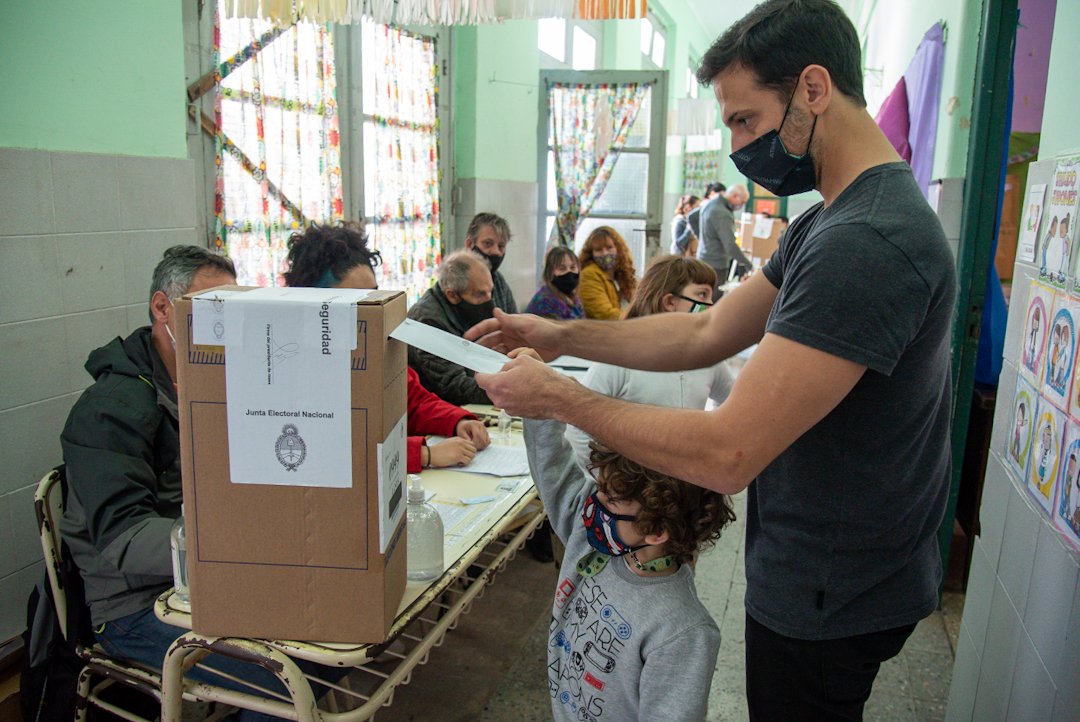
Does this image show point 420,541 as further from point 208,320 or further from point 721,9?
point 721,9

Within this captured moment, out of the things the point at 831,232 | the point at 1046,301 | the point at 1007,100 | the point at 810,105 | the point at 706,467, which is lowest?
the point at 706,467

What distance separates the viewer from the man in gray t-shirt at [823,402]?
103 centimetres

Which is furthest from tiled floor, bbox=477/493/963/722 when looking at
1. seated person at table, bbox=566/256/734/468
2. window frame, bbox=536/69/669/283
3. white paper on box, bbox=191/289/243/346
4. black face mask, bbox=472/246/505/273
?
window frame, bbox=536/69/669/283

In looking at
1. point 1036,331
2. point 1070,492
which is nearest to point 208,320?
point 1070,492

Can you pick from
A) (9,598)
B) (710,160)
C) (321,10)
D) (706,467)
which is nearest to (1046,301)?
(706,467)

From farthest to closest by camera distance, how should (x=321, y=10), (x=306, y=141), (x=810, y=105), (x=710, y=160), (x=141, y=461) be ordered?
1. (x=710, y=160)
2. (x=306, y=141)
3. (x=321, y=10)
4. (x=141, y=461)
5. (x=810, y=105)

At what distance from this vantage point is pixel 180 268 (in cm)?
179

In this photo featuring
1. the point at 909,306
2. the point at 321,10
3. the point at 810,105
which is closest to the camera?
the point at 909,306

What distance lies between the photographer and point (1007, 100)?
264cm

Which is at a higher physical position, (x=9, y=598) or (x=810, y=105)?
(x=810, y=105)

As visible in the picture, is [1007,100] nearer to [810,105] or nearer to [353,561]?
[810,105]

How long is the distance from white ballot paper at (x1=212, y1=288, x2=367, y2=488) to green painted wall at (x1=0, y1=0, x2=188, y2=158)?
57.2 inches

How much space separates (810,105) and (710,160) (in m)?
13.5

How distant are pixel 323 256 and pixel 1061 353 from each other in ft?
6.05
